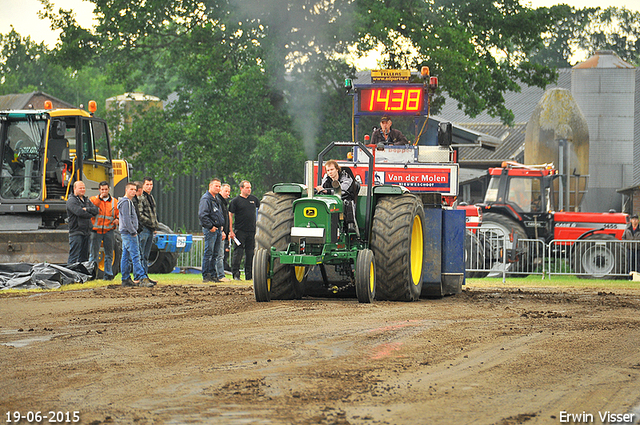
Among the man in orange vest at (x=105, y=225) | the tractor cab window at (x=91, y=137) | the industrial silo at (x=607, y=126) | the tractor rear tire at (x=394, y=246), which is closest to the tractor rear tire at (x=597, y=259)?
the tractor rear tire at (x=394, y=246)

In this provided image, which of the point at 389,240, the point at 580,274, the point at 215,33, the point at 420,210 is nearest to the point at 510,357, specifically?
the point at 389,240

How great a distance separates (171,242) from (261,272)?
832 centimetres

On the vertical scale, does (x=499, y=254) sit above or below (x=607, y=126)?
below

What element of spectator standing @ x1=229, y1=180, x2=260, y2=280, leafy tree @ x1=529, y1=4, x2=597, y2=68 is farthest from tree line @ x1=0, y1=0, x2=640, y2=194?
leafy tree @ x1=529, y1=4, x2=597, y2=68

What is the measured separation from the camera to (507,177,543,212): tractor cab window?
69.9 feet

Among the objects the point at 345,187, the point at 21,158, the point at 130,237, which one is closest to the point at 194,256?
the point at 21,158

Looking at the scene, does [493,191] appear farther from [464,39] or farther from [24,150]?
[24,150]

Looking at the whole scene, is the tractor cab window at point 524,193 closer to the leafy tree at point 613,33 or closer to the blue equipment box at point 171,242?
the blue equipment box at point 171,242

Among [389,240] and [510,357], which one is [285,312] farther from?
[510,357]

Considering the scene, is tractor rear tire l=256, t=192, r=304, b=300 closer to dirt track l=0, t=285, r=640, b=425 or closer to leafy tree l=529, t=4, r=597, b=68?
dirt track l=0, t=285, r=640, b=425

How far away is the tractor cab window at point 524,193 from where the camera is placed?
21.3 m

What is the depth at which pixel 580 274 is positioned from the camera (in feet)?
64.8

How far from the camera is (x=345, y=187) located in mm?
11461

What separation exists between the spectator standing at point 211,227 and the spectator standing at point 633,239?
9.57 m
